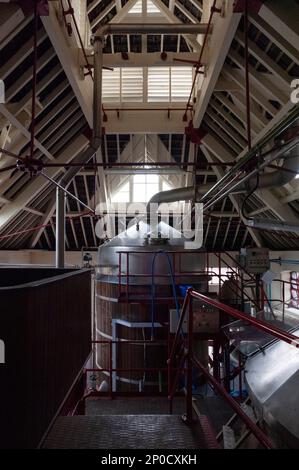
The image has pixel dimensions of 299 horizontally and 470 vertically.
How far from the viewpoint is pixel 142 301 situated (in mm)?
7215

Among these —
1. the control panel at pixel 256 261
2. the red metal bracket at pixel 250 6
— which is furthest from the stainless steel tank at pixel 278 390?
the red metal bracket at pixel 250 6

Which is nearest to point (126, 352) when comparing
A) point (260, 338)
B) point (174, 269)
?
point (174, 269)

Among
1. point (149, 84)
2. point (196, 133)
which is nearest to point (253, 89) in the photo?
point (196, 133)

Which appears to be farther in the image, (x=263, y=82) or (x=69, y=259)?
(x=69, y=259)

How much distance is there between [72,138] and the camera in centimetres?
952

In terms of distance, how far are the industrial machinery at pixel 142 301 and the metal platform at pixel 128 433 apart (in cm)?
373

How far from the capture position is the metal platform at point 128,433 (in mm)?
2750

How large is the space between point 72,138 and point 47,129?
1431mm

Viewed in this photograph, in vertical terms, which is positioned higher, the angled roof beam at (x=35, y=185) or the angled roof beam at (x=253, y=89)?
the angled roof beam at (x=253, y=89)

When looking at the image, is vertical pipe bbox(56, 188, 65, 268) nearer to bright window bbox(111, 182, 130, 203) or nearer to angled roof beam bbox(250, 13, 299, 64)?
angled roof beam bbox(250, 13, 299, 64)

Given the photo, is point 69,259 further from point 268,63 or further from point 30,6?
point 268,63

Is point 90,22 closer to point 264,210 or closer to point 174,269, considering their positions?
point 174,269

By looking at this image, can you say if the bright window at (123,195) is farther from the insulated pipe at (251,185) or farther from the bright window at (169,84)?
the bright window at (169,84)

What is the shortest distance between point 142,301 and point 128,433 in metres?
4.31
